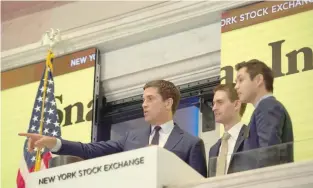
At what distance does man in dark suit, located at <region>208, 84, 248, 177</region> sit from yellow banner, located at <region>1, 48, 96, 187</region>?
9.88 ft

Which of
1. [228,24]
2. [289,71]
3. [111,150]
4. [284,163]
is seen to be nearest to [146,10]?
[228,24]

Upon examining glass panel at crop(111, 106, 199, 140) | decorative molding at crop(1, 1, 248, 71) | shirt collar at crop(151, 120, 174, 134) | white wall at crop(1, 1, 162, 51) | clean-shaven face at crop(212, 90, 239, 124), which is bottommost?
shirt collar at crop(151, 120, 174, 134)

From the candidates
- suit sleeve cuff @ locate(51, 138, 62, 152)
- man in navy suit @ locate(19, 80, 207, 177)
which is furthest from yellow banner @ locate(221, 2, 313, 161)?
suit sleeve cuff @ locate(51, 138, 62, 152)

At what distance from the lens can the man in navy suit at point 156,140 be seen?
224 inches

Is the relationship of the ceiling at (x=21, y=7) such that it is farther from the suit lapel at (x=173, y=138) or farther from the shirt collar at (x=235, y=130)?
the shirt collar at (x=235, y=130)

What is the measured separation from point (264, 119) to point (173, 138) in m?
0.78

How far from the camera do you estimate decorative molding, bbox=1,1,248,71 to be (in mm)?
8539

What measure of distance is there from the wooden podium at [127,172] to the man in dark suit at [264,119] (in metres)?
0.44

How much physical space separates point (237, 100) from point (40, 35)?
167 inches

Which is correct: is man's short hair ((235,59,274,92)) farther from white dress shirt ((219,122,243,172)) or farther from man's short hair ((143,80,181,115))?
man's short hair ((143,80,181,115))

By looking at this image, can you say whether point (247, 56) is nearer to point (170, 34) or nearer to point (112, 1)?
point (170, 34)

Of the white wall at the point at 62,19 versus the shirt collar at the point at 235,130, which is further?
the white wall at the point at 62,19

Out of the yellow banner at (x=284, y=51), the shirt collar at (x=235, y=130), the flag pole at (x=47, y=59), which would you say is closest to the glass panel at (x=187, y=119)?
the yellow banner at (x=284, y=51)

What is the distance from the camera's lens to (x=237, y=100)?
585 cm
